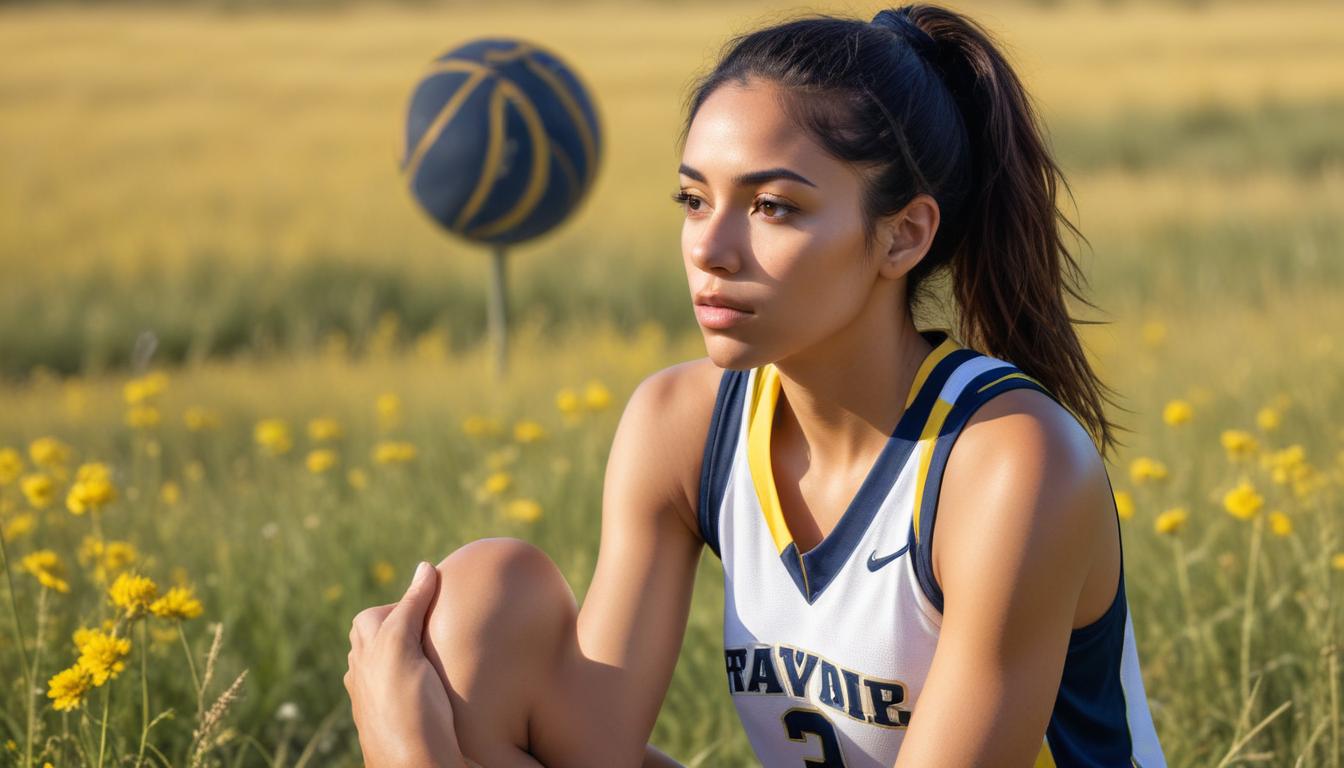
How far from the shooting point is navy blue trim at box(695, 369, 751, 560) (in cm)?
210

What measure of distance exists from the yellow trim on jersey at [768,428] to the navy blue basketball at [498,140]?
3.42 m

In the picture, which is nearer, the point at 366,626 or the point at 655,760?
the point at 366,626

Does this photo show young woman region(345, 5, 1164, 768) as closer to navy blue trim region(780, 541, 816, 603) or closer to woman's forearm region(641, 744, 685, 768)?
navy blue trim region(780, 541, 816, 603)

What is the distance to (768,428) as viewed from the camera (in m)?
2.06

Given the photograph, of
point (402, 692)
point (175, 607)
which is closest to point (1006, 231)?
point (402, 692)

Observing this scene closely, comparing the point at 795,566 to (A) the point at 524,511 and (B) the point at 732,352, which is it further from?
(A) the point at 524,511

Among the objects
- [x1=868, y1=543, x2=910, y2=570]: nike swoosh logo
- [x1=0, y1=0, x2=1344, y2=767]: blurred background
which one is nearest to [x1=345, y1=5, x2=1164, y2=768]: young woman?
[x1=868, y1=543, x2=910, y2=570]: nike swoosh logo

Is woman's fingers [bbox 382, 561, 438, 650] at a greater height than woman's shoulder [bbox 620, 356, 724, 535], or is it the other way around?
woman's shoulder [bbox 620, 356, 724, 535]

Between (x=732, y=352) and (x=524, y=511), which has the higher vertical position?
(x=732, y=352)

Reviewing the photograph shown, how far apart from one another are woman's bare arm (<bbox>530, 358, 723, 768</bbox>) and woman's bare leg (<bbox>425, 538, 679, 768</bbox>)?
5cm

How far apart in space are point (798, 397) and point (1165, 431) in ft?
9.40

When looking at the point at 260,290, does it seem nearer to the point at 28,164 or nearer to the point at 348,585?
the point at 28,164

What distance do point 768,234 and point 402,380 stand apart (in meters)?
4.62

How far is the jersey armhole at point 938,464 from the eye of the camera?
5.94ft
